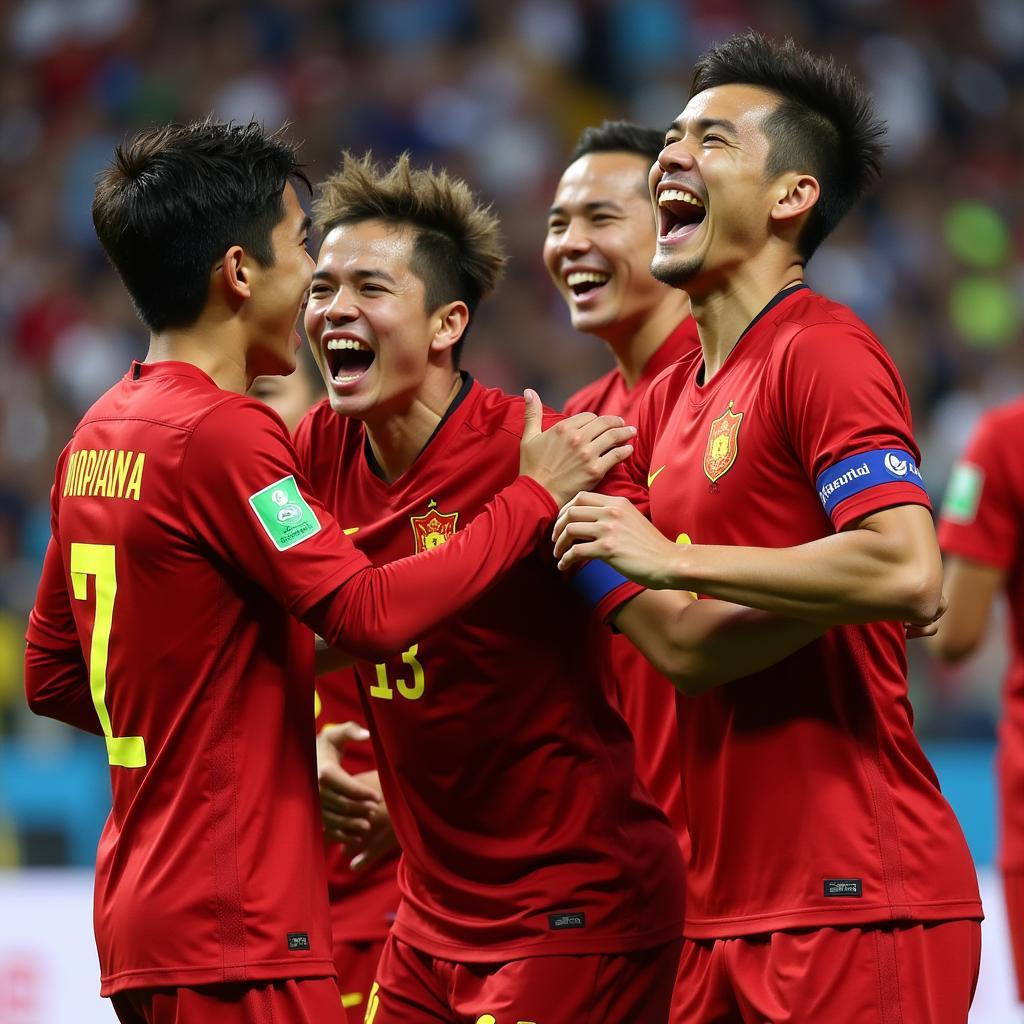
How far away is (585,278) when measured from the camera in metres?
4.93

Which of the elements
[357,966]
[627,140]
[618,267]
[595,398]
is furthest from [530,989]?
[627,140]

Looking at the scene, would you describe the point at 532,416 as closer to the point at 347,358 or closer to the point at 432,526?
the point at 432,526

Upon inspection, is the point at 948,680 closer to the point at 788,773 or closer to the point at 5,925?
the point at 5,925

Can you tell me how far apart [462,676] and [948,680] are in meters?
5.27

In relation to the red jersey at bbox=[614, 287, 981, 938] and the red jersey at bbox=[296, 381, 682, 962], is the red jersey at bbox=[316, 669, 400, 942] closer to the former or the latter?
the red jersey at bbox=[296, 381, 682, 962]

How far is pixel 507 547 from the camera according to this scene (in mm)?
3223

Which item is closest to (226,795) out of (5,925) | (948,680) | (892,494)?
(892,494)

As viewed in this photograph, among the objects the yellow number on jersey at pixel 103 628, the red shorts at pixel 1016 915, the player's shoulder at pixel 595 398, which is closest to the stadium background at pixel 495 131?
the red shorts at pixel 1016 915

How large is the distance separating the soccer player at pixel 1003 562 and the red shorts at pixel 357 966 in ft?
6.47

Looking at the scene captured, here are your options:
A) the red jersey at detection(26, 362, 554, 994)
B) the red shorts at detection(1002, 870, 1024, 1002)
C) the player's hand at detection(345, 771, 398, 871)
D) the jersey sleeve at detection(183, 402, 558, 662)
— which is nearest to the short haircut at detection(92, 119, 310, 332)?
the red jersey at detection(26, 362, 554, 994)

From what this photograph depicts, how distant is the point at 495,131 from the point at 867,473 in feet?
31.0

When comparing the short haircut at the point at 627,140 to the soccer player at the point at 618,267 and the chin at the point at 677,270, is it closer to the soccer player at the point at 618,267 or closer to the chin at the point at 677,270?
the soccer player at the point at 618,267

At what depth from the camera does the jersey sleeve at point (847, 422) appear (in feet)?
9.69

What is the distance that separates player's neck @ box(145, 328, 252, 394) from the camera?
329cm
